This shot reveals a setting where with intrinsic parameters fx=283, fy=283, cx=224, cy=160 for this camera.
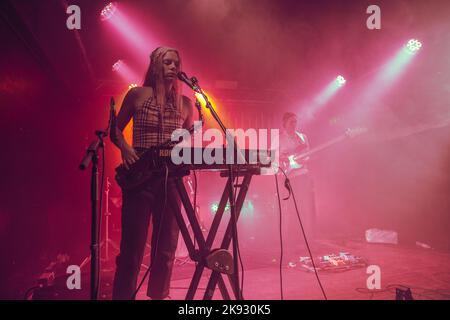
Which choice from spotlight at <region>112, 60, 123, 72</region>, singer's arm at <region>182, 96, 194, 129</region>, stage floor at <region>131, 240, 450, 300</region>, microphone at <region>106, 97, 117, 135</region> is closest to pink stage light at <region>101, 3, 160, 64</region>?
spotlight at <region>112, 60, 123, 72</region>

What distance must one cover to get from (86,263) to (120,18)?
453 cm

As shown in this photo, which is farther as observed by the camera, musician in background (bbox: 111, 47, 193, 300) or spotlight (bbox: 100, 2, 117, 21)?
spotlight (bbox: 100, 2, 117, 21)

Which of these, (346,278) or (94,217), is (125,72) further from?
(346,278)

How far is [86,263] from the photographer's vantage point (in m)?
4.84


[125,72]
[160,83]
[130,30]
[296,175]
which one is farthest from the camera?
[125,72]

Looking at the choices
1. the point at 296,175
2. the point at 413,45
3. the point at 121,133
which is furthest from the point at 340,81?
the point at 121,133

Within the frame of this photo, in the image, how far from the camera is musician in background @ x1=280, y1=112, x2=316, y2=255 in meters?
6.25

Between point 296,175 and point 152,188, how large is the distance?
4.87 metres

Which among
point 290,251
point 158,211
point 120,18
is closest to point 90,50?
point 120,18

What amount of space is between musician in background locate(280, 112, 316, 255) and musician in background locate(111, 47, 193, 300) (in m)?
4.06

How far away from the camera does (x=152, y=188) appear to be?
2.09m

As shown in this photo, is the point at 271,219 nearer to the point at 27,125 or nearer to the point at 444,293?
the point at 444,293

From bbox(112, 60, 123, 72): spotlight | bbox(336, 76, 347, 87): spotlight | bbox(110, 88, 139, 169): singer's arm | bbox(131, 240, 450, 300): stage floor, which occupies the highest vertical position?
bbox(112, 60, 123, 72): spotlight

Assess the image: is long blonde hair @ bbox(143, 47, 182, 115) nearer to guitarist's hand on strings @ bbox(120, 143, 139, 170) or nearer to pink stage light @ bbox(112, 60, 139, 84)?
guitarist's hand on strings @ bbox(120, 143, 139, 170)
